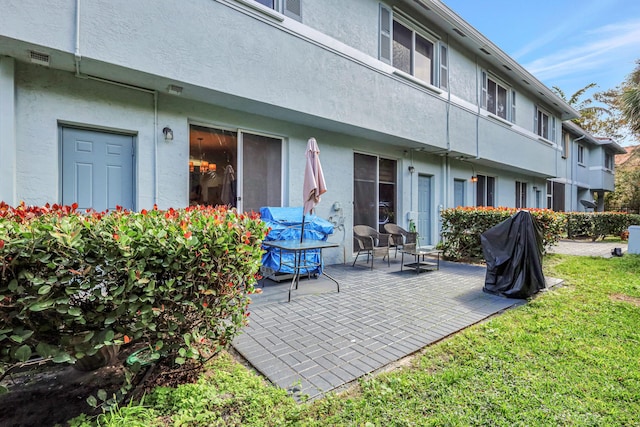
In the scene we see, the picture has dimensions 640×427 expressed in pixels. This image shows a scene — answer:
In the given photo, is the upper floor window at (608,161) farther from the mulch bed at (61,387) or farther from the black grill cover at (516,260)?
the mulch bed at (61,387)

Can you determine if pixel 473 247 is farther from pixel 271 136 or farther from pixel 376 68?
pixel 271 136

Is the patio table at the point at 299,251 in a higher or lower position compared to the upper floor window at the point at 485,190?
lower

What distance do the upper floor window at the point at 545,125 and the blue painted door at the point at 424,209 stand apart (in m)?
8.56

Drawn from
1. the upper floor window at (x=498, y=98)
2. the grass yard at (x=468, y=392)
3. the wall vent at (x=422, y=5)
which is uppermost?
the wall vent at (x=422, y=5)

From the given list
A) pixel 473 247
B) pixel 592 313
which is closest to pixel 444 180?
pixel 473 247

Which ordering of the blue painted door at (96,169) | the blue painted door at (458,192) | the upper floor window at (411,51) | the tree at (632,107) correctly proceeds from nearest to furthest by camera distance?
the blue painted door at (96,169) < the upper floor window at (411,51) < the tree at (632,107) < the blue painted door at (458,192)

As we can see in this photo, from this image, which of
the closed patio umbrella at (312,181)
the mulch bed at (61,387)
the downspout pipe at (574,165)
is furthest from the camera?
the downspout pipe at (574,165)

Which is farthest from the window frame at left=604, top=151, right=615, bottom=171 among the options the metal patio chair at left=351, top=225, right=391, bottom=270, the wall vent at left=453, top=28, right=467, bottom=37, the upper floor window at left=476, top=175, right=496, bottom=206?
the metal patio chair at left=351, top=225, right=391, bottom=270

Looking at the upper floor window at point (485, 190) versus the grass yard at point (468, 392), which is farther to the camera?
the upper floor window at point (485, 190)

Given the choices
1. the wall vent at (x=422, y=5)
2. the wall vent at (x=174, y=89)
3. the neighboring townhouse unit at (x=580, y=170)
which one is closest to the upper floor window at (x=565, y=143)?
the neighboring townhouse unit at (x=580, y=170)

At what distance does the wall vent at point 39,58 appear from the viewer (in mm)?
3828

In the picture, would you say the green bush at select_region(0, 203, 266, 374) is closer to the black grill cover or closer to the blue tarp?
the blue tarp

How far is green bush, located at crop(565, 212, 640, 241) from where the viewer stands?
1407 centimetres

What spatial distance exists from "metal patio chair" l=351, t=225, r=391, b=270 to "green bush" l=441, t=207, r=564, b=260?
6.00 ft
